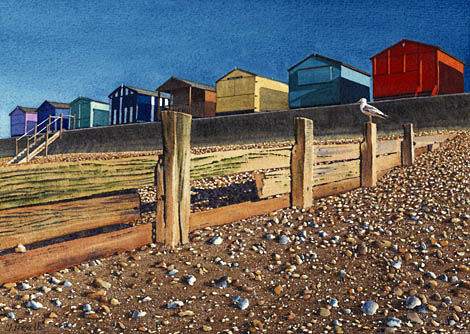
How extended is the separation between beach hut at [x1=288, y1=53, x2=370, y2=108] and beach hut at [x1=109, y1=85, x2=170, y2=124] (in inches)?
475

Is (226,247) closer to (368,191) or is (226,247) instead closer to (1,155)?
(368,191)

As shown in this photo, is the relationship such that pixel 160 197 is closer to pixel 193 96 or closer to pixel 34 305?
pixel 34 305

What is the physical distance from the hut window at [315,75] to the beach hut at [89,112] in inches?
754

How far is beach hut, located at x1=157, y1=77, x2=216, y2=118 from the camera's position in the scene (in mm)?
26250

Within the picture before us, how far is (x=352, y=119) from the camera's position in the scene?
48.4ft

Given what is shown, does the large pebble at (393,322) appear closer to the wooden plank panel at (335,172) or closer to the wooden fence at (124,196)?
the wooden fence at (124,196)

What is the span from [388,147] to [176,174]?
525cm

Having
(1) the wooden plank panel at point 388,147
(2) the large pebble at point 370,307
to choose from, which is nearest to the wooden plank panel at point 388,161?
(1) the wooden plank panel at point 388,147

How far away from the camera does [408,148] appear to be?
8.34m

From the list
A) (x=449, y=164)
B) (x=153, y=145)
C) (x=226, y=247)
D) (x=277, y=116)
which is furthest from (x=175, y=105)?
(x=226, y=247)

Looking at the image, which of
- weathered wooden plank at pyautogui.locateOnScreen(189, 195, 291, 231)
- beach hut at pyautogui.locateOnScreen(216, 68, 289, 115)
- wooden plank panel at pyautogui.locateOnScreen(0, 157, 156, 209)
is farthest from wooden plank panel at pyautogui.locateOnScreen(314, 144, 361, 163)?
beach hut at pyautogui.locateOnScreen(216, 68, 289, 115)

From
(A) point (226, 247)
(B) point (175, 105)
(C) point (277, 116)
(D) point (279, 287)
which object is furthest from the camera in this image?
(B) point (175, 105)

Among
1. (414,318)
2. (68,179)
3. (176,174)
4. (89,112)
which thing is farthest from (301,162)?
(89,112)

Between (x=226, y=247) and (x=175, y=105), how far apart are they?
2286 cm
